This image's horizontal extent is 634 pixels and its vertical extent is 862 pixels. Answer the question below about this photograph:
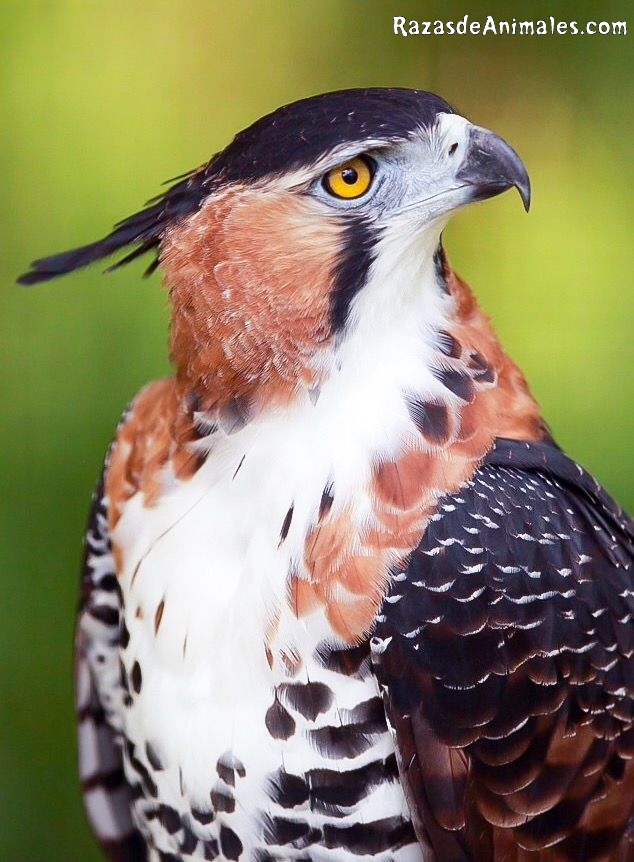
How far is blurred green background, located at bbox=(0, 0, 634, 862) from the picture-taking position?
1.92 metres

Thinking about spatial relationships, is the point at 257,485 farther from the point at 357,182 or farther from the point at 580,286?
the point at 580,286

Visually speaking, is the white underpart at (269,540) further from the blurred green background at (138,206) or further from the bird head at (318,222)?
the blurred green background at (138,206)

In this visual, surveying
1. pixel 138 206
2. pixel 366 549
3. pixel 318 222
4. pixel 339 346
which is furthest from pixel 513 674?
pixel 138 206

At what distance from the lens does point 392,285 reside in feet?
3.92

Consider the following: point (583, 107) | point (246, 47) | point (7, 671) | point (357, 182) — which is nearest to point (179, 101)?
point (246, 47)

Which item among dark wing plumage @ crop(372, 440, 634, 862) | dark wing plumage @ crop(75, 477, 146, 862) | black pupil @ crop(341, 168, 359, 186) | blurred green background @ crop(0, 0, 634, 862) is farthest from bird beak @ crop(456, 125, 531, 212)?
blurred green background @ crop(0, 0, 634, 862)

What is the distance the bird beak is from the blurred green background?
2.83ft

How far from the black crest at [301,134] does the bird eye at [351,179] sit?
4 cm

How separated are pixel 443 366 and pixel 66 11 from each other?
1121 millimetres

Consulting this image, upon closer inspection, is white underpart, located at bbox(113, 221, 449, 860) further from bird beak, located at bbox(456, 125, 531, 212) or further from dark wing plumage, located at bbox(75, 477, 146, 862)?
dark wing plumage, located at bbox(75, 477, 146, 862)

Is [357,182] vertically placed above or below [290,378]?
above

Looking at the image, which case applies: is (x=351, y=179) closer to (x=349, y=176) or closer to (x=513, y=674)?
(x=349, y=176)

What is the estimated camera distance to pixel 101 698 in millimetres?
1503

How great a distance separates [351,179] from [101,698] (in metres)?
0.81
